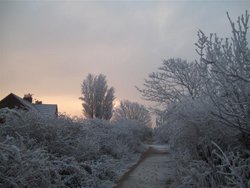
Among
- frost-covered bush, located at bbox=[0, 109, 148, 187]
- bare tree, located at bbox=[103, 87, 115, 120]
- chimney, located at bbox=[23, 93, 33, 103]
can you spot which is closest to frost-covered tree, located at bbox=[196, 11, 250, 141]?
frost-covered bush, located at bbox=[0, 109, 148, 187]

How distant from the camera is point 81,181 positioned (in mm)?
9742

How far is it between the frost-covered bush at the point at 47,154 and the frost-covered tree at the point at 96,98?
102ft

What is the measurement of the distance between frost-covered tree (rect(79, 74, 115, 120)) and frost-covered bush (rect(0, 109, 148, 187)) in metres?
31.2

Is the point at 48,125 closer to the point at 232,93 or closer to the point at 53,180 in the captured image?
the point at 53,180

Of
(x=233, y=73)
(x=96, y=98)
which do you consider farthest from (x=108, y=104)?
(x=233, y=73)

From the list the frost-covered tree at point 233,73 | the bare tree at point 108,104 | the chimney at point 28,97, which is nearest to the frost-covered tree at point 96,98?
the bare tree at point 108,104

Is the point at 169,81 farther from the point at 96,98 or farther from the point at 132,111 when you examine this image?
the point at 132,111

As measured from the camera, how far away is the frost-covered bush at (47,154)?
631 centimetres

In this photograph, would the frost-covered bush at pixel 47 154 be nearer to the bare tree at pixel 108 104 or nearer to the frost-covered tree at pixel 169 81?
the frost-covered tree at pixel 169 81

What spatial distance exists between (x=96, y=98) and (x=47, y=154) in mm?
38859

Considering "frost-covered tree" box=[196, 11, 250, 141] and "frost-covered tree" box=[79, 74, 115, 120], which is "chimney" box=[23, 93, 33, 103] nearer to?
"frost-covered tree" box=[79, 74, 115, 120]

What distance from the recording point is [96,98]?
1847 inches

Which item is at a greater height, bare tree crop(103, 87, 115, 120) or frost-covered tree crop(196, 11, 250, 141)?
bare tree crop(103, 87, 115, 120)

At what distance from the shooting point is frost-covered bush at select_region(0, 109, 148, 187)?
248 inches
